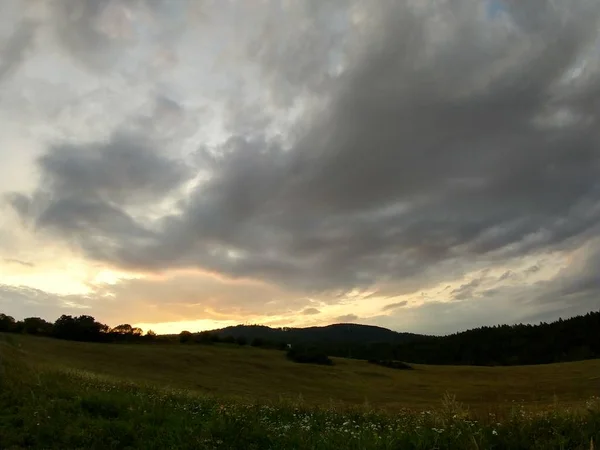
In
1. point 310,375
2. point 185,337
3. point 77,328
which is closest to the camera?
point 310,375

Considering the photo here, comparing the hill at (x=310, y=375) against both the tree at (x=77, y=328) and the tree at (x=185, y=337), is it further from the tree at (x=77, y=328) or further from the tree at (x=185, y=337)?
the tree at (x=77, y=328)

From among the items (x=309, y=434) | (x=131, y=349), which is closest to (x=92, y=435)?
(x=309, y=434)

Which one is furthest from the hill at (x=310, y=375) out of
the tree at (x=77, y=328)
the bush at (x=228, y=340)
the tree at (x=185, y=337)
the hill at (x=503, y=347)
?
the hill at (x=503, y=347)

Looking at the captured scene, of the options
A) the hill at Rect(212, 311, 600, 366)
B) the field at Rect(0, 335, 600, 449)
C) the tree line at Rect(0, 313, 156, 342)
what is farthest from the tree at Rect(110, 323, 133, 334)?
the field at Rect(0, 335, 600, 449)

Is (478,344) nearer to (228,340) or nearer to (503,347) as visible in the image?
(503,347)

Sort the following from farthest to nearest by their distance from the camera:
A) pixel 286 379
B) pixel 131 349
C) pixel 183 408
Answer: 1. pixel 131 349
2. pixel 286 379
3. pixel 183 408

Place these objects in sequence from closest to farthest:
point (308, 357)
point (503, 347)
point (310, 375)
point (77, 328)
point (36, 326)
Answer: point (310, 375) → point (36, 326) → point (77, 328) → point (308, 357) → point (503, 347)

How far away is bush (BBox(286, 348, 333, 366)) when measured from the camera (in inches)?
3612

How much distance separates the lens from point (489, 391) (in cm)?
7050

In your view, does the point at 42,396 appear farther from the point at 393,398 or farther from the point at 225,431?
the point at 393,398

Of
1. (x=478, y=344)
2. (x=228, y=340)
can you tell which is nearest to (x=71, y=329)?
(x=228, y=340)

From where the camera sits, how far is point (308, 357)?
92.8m

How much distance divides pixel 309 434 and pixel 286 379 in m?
64.5

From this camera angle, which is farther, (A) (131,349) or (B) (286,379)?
(A) (131,349)
